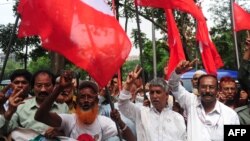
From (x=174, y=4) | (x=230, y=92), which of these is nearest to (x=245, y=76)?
(x=230, y=92)

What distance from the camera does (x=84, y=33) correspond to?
370cm

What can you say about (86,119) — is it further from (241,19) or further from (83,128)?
(241,19)

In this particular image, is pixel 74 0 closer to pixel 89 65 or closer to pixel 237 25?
pixel 89 65

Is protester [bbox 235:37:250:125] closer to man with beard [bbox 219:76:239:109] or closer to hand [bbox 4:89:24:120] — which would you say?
man with beard [bbox 219:76:239:109]

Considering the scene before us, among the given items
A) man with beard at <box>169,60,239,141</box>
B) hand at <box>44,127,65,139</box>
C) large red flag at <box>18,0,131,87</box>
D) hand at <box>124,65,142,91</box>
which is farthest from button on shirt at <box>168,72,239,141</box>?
hand at <box>44,127,65,139</box>

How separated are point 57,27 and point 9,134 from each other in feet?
3.19

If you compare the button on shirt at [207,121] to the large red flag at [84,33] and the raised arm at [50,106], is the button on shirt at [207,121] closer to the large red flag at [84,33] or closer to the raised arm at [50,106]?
the large red flag at [84,33]

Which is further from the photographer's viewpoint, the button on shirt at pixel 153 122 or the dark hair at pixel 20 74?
the dark hair at pixel 20 74

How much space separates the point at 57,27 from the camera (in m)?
3.74

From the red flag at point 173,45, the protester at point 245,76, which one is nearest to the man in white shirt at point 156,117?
the protester at point 245,76

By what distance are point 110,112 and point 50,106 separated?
2.31ft

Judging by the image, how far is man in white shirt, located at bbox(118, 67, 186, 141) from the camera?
436cm

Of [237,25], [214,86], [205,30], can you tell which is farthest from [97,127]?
[237,25]

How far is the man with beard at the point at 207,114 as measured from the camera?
4319 millimetres
